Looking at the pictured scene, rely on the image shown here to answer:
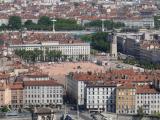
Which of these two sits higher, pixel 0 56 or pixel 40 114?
pixel 40 114

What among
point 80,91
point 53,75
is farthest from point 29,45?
point 80,91

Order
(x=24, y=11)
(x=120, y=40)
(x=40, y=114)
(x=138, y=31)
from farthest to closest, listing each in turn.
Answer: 1. (x=24, y=11)
2. (x=138, y=31)
3. (x=120, y=40)
4. (x=40, y=114)

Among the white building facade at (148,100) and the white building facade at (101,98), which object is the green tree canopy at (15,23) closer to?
the white building facade at (101,98)

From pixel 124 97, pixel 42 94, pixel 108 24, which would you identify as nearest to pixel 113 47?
pixel 108 24

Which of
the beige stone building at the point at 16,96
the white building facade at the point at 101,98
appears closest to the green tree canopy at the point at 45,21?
the beige stone building at the point at 16,96

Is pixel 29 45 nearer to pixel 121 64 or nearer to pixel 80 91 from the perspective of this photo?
pixel 121 64

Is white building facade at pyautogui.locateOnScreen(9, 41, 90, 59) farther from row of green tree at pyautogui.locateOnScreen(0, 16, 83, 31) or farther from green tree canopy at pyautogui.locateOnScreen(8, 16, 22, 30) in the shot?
green tree canopy at pyautogui.locateOnScreen(8, 16, 22, 30)

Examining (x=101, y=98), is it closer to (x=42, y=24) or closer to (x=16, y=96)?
(x=16, y=96)
